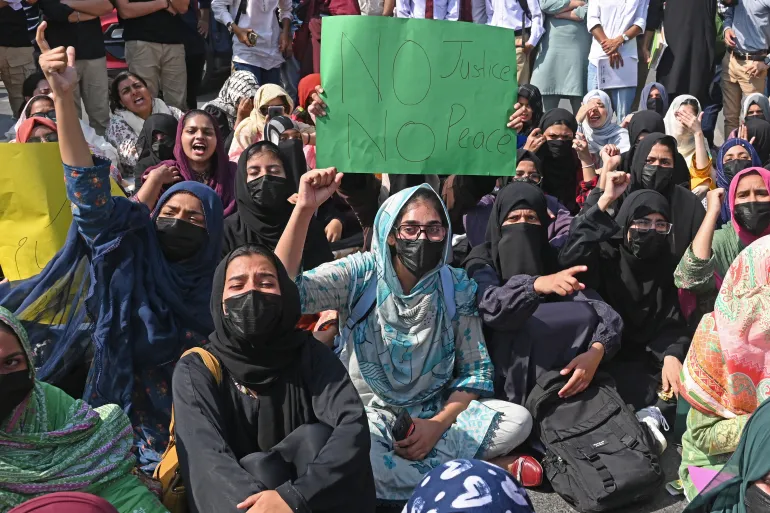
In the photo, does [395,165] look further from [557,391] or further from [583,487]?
[583,487]

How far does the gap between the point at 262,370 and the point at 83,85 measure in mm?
4830

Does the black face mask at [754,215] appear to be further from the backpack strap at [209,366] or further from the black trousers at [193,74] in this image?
the black trousers at [193,74]

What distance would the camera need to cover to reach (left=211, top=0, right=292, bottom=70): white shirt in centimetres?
799

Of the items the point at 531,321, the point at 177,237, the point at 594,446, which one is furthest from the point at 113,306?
the point at 594,446

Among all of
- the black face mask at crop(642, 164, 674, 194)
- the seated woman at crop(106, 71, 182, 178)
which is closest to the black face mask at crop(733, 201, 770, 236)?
the black face mask at crop(642, 164, 674, 194)

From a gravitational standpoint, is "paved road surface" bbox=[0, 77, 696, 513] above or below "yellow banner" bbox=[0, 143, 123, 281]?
below

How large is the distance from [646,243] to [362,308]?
1.62 metres

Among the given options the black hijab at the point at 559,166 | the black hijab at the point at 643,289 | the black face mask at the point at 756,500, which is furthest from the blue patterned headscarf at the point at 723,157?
the black face mask at the point at 756,500

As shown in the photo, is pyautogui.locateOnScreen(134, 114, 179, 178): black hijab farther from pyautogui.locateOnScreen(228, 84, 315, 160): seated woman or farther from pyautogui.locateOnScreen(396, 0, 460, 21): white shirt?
pyautogui.locateOnScreen(396, 0, 460, 21): white shirt

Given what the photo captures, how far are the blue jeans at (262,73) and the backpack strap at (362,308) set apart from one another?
4.65 metres

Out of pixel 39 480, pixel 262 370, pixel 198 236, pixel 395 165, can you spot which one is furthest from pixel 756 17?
pixel 39 480

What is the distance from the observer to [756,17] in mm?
8461

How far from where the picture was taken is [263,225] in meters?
4.35

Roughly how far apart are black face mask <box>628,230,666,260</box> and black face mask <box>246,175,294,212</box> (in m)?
Answer: 1.76
